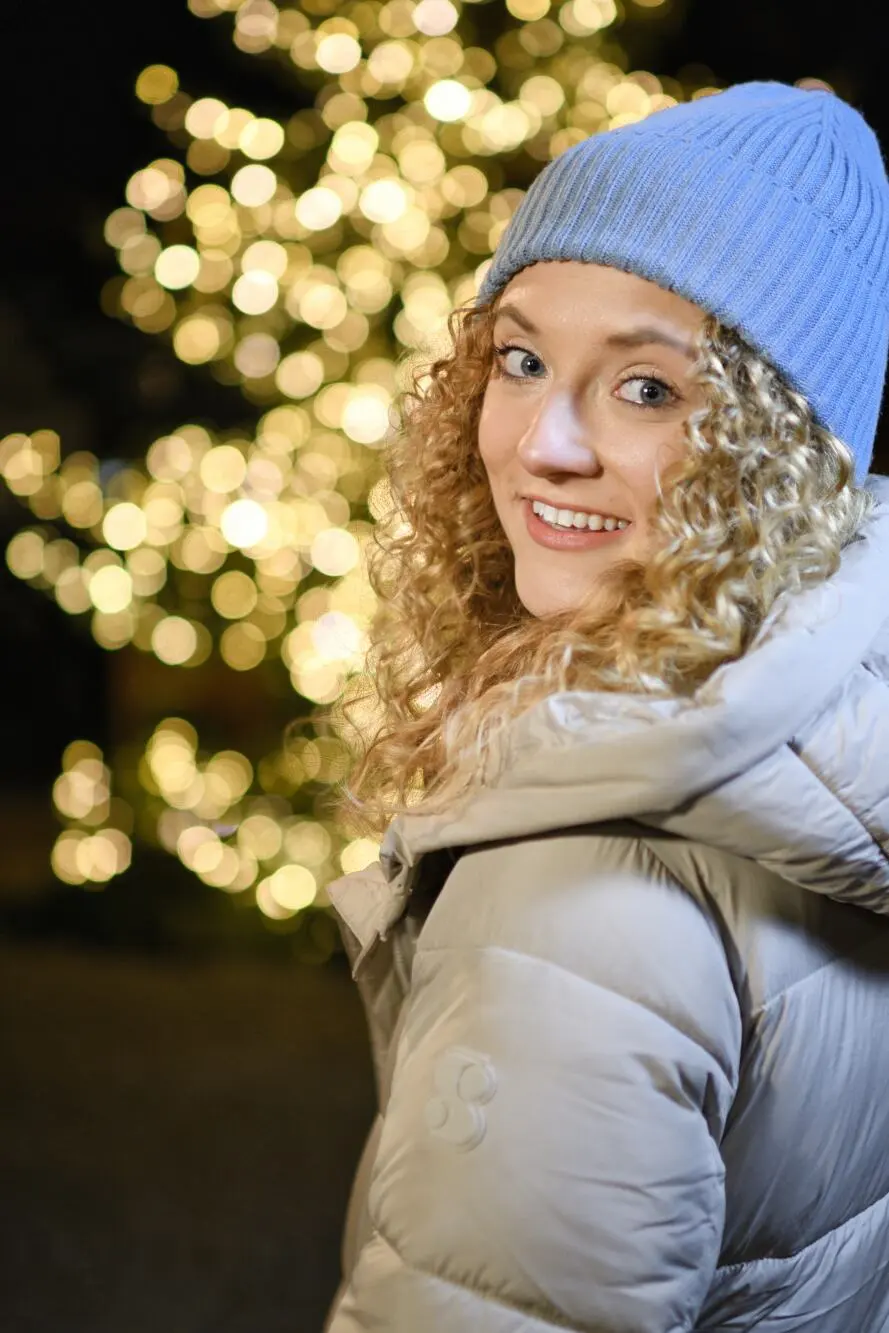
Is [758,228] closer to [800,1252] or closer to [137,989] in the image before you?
[800,1252]

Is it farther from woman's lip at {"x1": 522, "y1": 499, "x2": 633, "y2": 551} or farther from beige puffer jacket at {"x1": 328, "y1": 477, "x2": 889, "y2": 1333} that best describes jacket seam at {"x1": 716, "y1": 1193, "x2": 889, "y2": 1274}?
woman's lip at {"x1": 522, "y1": 499, "x2": 633, "y2": 551}

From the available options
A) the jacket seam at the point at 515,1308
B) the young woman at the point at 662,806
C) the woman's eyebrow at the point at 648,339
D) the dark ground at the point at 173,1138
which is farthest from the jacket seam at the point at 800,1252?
the dark ground at the point at 173,1138

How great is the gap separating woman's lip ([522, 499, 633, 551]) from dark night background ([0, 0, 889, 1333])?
2.07 metres

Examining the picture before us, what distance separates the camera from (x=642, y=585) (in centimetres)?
105

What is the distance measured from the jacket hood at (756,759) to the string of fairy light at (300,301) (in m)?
2.03

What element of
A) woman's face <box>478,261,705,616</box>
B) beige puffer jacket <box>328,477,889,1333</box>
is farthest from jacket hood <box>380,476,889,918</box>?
woman's face <box>478,261,705,616</box>

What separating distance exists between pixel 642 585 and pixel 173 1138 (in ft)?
8.42

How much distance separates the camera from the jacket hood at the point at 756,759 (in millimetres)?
819

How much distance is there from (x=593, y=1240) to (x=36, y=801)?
5630 millimetres

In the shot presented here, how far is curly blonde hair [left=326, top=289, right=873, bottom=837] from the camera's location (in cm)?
95

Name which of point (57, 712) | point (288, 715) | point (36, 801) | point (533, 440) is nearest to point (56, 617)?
point (57, 712)

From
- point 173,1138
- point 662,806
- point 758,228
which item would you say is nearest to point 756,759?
point 662,806

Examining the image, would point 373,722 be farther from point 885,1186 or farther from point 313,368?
point 313,368

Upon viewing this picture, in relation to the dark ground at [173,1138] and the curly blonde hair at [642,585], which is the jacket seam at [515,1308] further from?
the dark ground at [173,1138]
